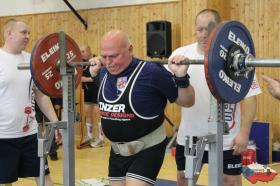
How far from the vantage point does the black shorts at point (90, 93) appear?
8.98 meters

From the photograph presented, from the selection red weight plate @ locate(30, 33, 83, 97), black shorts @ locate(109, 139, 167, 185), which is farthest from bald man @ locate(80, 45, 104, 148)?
black shorts @ locate(109, 139, 167, 185)

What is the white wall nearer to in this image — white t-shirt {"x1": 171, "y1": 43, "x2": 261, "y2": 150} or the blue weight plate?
white t-shirt {"x1": 171, "y1": 43, "x2": 261, "y2": 150}

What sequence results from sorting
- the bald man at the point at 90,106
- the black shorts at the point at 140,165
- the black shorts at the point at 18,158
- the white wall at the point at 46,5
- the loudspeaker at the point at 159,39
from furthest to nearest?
1. the white wall at the point at 46,5
2. the bald man at the point at 90,106
3. the loudspeaker at the point at 159,39
4. the black shorts at the point at 18,158
5. the black shorts at the point at 140,165

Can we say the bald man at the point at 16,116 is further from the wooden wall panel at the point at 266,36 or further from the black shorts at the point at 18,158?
the wooden wall panel at the point at 266,36

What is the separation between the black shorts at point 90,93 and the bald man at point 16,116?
488 cm

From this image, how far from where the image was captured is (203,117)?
358 cm

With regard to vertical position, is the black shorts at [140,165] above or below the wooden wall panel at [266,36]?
below

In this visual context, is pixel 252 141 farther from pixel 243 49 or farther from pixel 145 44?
pixel 243 49

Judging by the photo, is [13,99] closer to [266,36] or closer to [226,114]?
[226,114]

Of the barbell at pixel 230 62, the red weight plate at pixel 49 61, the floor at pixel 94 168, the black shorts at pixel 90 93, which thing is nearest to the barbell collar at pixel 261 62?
the barbell at pixel 230 62

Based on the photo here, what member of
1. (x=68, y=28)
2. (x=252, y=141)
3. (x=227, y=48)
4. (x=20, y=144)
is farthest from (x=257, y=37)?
(x=227, y=48)

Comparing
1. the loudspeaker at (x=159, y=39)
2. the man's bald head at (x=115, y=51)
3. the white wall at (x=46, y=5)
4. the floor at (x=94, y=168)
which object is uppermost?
the white wall at (x=46, y=5)

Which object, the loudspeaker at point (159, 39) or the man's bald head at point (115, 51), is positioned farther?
the loudspeaker at point (159, 39)

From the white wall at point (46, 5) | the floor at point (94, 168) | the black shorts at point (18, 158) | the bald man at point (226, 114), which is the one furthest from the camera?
the white wall at point (46, 5)
